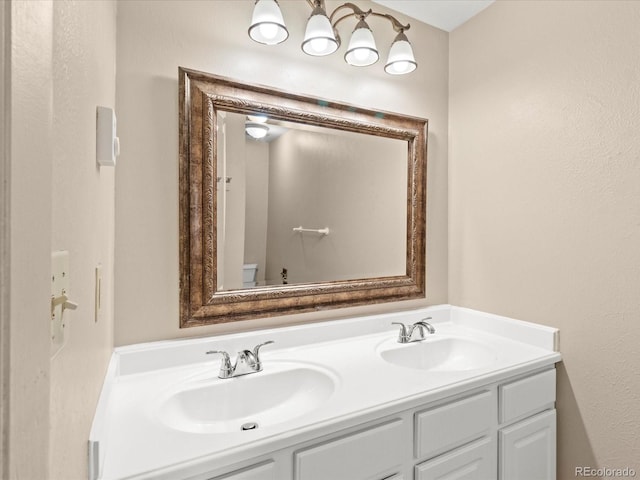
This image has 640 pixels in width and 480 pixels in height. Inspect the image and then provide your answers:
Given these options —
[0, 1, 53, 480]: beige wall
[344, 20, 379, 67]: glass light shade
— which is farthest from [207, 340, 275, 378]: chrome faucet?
[344, 20, 379, 67]: glass light shade

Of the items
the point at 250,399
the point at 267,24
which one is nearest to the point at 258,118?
the point at 267,24

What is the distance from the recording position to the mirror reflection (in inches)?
56.6

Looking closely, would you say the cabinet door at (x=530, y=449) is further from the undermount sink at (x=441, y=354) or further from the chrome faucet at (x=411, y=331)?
the chrome faucet at (x=411, y=331)

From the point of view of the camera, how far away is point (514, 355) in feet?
4.75

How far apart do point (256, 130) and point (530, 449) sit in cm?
157

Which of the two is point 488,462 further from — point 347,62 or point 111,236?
point 347,62

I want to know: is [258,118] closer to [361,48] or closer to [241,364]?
[361,48]

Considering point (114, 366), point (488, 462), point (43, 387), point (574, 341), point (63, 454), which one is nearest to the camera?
point (43, 387)

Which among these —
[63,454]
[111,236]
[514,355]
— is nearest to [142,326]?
[111,236]

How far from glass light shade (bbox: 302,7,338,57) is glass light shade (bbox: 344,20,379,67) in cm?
11

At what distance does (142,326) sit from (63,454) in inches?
32.7

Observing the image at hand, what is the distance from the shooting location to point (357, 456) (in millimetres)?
1002

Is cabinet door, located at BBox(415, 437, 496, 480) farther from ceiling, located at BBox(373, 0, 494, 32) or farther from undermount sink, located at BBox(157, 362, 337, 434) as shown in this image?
ceiling, located at BBox(373, 0, 494, 32)

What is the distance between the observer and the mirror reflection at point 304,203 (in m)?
1.44
